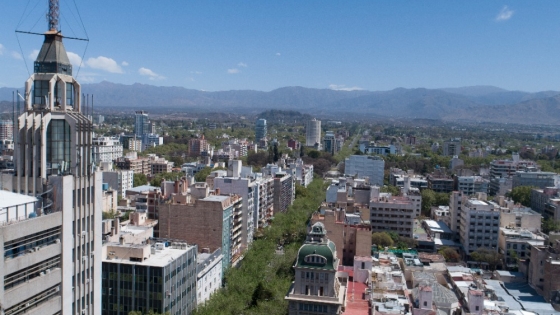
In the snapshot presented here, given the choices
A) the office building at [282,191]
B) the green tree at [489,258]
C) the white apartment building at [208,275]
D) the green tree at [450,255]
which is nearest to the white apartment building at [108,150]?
the office building at [282,191]

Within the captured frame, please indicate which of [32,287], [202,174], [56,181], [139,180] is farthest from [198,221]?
[139,180]

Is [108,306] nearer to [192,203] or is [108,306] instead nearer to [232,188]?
[192,203]

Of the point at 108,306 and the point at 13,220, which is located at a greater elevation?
the point at 13,220

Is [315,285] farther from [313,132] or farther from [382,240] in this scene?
[313,132]

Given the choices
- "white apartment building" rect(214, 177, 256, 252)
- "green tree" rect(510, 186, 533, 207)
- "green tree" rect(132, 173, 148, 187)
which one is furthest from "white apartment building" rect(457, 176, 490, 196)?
"green tree" rect(132, 173, 148, 187)

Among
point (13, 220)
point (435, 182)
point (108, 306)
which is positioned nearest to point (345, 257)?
point (108, 306)

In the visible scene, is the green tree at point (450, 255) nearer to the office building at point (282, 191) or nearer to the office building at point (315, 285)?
the office building at point (282, 191)

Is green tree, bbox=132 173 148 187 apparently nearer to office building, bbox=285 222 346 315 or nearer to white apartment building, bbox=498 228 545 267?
white apartment building, bbox=498 228 545 267

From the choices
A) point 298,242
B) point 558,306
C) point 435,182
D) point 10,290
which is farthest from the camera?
point 435,182
